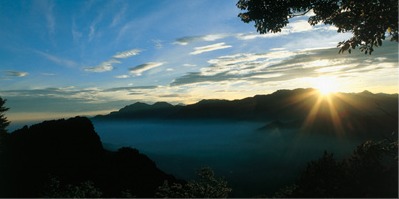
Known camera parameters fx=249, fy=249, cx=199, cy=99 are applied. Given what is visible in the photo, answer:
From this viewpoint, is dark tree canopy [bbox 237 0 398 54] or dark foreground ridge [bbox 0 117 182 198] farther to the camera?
dark foreground ridge [bbox 0 117 182 198]

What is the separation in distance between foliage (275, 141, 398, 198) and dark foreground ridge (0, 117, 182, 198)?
2263 centimetres

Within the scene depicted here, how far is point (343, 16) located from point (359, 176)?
9442mm

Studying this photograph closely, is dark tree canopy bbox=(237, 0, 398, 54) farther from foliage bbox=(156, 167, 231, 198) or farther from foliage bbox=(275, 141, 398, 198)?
foliage bbox=(156, 167, 231, 198)

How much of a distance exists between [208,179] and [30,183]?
33.2 metres

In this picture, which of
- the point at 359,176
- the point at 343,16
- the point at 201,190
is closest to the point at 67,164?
the point at 201,190

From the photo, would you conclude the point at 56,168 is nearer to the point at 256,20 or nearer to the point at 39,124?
the point at 39,124

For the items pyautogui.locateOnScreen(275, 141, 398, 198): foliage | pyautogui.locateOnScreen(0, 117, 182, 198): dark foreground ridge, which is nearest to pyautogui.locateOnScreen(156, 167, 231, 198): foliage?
pyautogui.locateOnScreen(275, 141, 398, 198): foliage

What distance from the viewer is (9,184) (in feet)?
116

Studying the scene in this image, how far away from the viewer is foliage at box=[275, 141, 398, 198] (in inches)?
523

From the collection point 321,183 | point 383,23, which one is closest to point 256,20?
point 383,23

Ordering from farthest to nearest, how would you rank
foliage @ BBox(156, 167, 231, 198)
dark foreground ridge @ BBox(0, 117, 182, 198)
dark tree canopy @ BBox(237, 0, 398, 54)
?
dark foreground ridge @ BBox(0, 117, 182, 198)
foliage @ BBox(156, 167, 231, 198)
dark tree canopy @ BBox(237, 0, 398, 54)

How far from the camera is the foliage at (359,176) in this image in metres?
13.3

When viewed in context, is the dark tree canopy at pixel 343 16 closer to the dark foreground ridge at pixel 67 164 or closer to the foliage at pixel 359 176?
the foliage at pixel 359 176

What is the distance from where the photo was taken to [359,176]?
15000 millimetres
